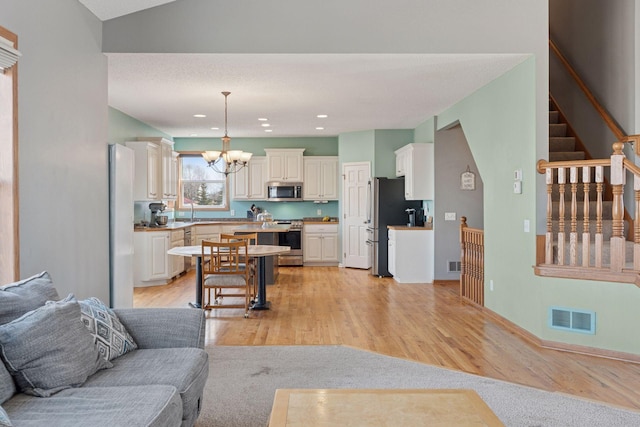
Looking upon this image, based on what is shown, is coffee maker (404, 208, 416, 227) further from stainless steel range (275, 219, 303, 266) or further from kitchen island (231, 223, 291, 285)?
stainless steel range (275, 219, 303, 266)

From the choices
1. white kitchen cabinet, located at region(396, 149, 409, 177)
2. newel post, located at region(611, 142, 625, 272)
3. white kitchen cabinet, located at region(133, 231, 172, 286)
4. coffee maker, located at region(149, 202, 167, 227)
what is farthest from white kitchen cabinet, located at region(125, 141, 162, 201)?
newel post, located at region(611, 142, 625, 272)

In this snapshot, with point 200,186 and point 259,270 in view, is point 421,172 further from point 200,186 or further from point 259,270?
point 200,186

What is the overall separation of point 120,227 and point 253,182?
552 cm

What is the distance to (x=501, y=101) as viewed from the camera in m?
5.29

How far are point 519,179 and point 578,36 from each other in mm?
2560

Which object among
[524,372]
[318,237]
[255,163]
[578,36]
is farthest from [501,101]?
[255,163]

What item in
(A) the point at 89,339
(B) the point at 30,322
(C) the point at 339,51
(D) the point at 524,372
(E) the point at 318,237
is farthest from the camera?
(E) the point at 318,237

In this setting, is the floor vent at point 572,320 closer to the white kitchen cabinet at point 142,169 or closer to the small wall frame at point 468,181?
the small wall frame at point 468,181

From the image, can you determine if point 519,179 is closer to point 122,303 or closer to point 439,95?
point 439,95

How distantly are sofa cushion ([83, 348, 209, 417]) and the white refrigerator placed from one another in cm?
212

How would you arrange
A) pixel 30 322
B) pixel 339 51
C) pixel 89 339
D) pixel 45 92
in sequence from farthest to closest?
1. pixel 339 51
2. pixel 45 92
3. pixel 89 339
4. pixel 30 322

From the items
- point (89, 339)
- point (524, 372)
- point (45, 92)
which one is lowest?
point (524, 372)

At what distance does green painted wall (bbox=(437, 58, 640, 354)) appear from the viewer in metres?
4.07

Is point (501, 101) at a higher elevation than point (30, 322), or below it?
higher
